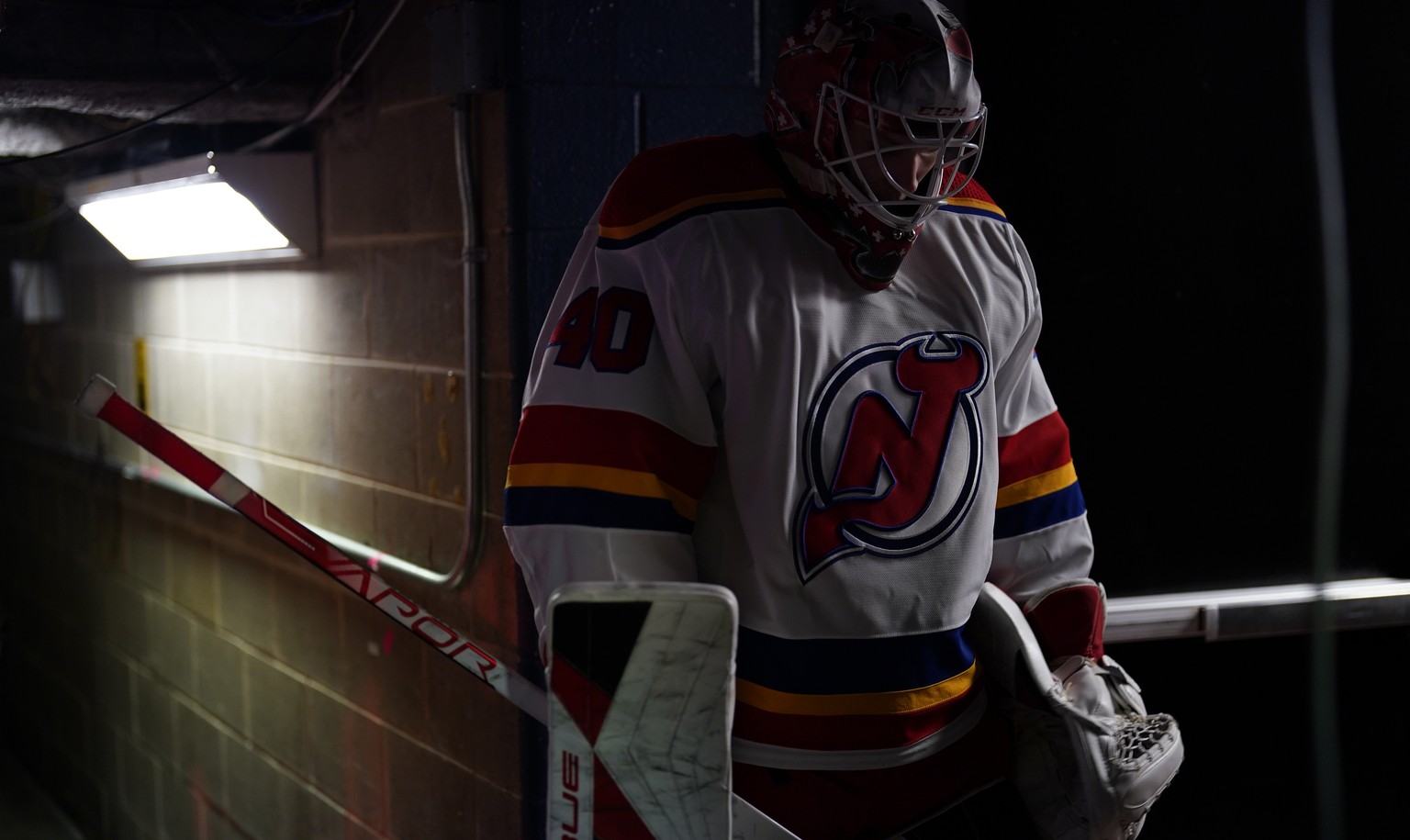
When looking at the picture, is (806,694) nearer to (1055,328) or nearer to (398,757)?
(1055,328)

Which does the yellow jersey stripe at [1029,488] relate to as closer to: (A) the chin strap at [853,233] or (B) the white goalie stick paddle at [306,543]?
(A) the chin strap at [853,233]

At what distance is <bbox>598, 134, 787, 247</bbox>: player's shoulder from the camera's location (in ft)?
4.39

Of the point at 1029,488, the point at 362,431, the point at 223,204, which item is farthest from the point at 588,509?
the point at 223,204

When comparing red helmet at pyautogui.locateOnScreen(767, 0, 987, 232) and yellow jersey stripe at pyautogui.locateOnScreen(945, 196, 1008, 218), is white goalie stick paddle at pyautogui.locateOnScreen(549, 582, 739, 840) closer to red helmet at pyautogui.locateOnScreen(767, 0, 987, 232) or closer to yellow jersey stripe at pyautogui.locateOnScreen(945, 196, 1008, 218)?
red helmet at pyautogui.locateOnScreen(767, 0, 987, 232)

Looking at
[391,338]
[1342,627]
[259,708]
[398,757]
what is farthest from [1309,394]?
[259,708]

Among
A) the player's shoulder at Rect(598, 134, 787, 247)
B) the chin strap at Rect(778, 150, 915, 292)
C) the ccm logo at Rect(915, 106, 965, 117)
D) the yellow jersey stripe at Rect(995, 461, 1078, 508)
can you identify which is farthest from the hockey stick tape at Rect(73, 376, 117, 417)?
the yellow jersey stripe at Rect(995, 461, 1078, 508)

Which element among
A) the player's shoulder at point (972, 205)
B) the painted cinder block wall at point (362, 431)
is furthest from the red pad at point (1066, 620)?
the painted cinder block wall at point (362, 431)

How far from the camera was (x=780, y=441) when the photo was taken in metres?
1.32

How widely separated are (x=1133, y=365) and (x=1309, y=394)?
13.2 inches

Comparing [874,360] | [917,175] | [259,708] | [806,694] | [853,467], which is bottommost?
[259,708]

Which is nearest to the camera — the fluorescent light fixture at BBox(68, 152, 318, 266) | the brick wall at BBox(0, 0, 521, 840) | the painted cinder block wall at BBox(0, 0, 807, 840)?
the painted cinder block wall at BBox(0, 0, 807, 840)

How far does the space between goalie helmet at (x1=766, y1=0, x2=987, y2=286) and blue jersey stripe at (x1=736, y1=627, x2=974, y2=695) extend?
1.40 ft

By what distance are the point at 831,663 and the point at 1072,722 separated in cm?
31

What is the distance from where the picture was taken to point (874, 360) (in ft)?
4.49
